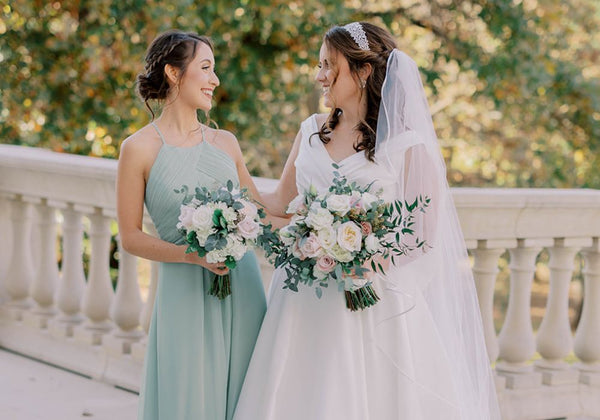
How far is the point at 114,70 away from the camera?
8398mm

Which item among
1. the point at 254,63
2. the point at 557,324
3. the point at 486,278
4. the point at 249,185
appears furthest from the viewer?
the point at 254,63

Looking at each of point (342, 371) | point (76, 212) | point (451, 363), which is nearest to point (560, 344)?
point (451, 363)

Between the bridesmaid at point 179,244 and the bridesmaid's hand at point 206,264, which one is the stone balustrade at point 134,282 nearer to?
the bridesmaid at point 179,244

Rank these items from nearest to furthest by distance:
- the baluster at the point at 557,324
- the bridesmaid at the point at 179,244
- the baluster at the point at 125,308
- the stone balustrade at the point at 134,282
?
the bridesmaid at the point at 179,244
the stone balustrade at the point at 134,282
the baluster at the point at 557,324
the baluster at the point at 125,308

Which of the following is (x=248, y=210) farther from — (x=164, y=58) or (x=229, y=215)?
(x=164, y=58)

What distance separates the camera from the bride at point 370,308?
3195mm

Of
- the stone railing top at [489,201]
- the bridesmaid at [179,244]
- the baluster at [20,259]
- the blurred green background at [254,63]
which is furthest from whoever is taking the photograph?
the blurred green background at [254,63]

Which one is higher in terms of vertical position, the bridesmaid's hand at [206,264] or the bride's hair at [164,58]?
the bride's hair at [164,58]

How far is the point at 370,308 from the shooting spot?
3268 millimetres

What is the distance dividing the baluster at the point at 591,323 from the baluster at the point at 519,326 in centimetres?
27

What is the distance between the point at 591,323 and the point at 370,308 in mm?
1761

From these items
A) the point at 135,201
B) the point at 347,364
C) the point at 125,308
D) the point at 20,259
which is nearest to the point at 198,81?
the point at 135,201

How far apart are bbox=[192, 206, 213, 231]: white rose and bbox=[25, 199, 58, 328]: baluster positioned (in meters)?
2.51

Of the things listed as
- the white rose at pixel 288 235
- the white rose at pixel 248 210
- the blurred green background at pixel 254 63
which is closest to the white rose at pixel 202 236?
the white rose at pixel 248 210
